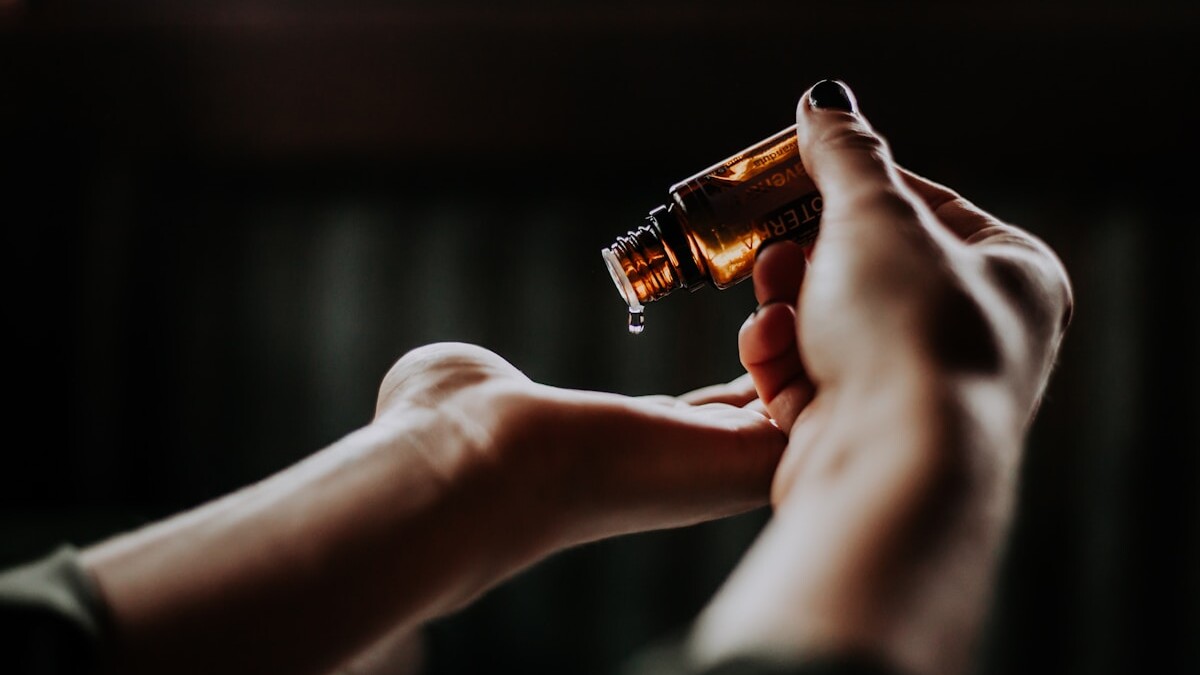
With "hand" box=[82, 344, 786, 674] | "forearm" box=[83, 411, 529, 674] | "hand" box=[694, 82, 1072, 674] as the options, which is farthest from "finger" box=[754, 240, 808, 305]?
"forearm" box=[83, 411, 529, 674]

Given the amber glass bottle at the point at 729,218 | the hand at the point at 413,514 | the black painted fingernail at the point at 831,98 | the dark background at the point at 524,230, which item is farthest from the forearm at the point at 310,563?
the dark background at the point at 524,230

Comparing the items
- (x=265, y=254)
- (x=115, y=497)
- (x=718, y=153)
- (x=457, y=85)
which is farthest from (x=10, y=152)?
(x=718, y=153)

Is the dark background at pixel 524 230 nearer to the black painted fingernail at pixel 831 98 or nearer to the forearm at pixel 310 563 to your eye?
the black painted fingernail at pixel 831 98

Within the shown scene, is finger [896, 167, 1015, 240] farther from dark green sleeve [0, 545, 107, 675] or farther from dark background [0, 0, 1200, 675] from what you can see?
dark background [0, 0, 1200, 675]

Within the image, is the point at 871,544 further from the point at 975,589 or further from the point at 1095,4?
the point at 1095,4

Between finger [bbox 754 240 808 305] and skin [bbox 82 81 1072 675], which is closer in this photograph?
skin [bbox 82 81 1072 675]

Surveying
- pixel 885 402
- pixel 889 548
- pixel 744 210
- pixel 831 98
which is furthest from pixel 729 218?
pixel 889 548

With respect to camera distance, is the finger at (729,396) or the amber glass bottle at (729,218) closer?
the amber glass bottle at (729,218)
